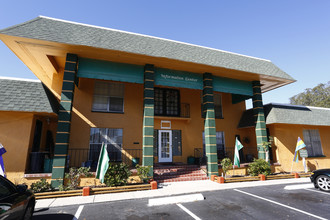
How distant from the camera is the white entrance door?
513 inches

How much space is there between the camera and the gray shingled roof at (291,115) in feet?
41.3

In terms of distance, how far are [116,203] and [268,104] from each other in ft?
43.0

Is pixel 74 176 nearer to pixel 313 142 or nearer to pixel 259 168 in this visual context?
pixel 259 168

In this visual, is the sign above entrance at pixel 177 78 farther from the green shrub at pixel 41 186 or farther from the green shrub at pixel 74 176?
the green shrub at pixel 41 186

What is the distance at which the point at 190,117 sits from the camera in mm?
14125

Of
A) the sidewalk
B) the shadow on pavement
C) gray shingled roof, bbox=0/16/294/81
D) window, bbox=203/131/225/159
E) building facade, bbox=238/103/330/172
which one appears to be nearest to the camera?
the shadow on pavement

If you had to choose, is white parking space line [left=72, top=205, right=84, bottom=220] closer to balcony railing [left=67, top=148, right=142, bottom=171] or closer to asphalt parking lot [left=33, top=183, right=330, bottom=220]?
asphalt parking lot [left=33, top=183, right=330, bottom=220]

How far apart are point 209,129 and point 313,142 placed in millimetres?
10424

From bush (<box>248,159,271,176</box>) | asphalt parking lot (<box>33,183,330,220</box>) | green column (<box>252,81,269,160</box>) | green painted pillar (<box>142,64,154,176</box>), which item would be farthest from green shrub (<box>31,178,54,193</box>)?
green column (<box>252,81,269,160</box>)

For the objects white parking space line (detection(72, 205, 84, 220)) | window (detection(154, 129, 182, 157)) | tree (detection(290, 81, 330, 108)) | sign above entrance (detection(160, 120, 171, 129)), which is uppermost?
tree (detection(290, 81, 330, 108))

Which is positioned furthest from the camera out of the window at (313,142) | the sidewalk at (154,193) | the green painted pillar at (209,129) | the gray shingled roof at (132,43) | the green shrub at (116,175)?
the window at (313,142)

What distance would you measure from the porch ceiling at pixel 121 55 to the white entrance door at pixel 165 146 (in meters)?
5.29

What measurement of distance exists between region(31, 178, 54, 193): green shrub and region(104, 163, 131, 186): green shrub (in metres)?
2.45

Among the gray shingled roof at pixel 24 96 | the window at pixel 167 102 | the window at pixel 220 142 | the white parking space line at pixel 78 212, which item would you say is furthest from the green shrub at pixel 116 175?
the window at pixel 220 142
